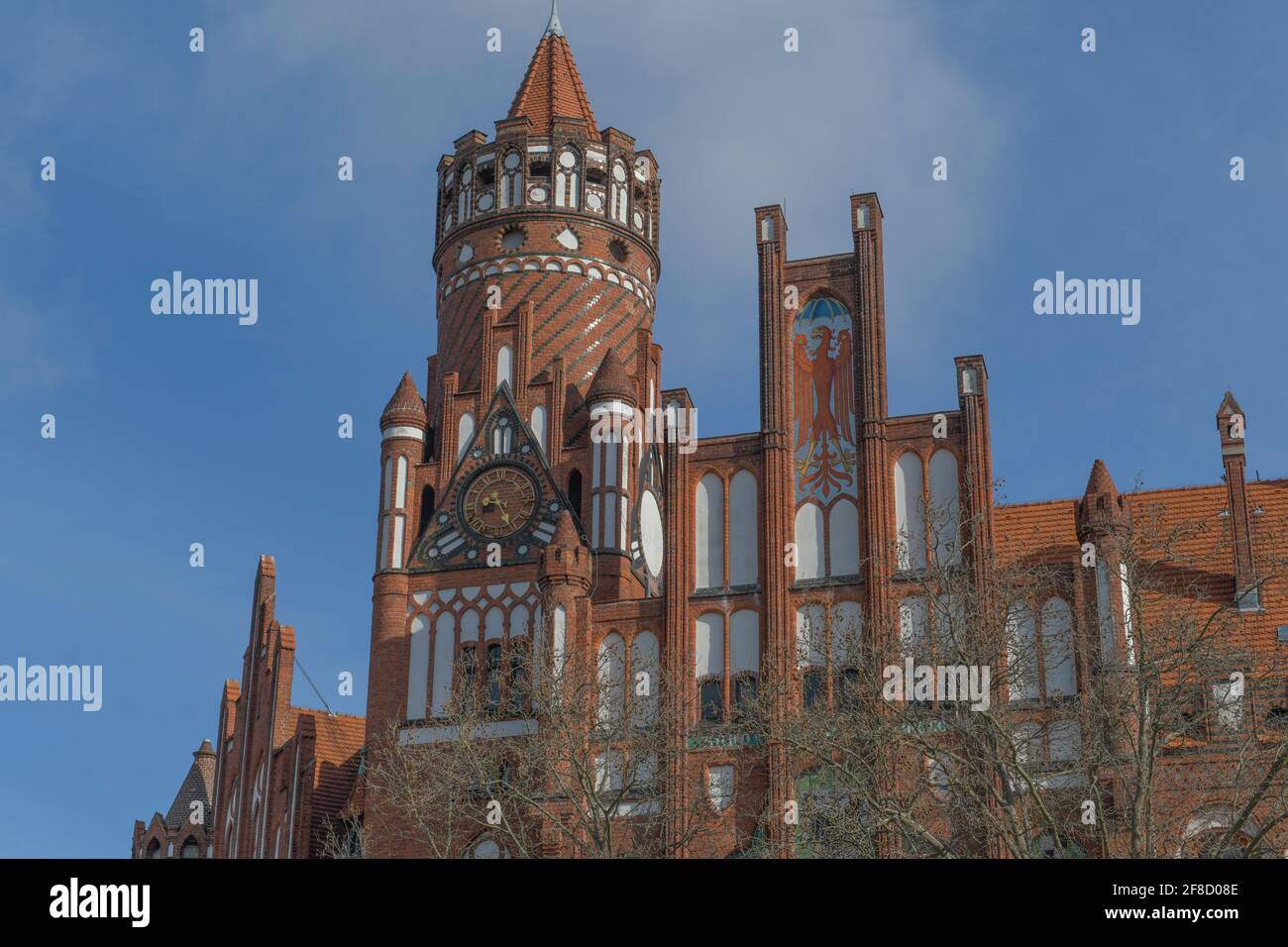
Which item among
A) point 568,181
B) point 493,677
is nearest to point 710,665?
point 493,677

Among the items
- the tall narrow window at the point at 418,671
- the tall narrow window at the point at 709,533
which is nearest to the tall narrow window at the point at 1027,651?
the tall narrow window at the point at 709,533

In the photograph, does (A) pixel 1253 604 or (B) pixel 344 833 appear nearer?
(A) pixel 1253 604

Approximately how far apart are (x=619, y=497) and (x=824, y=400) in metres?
5.30

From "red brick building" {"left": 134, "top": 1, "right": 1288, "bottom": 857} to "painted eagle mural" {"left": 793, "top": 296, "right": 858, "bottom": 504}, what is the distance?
0.15 ft

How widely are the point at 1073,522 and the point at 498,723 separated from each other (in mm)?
12163

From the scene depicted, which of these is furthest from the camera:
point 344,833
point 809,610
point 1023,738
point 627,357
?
point 627,357

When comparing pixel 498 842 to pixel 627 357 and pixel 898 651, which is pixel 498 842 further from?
pixel 627 357

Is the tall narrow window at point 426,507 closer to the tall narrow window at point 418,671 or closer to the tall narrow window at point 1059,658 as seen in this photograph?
the tall narrow window at point 418,671

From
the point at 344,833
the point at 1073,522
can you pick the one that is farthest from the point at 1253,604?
the point at 344,833

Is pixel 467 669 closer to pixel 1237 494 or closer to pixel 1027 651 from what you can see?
pixel 1027 651

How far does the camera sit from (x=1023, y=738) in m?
27.8

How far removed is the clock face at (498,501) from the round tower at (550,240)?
2969 millimetres

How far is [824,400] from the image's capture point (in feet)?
114

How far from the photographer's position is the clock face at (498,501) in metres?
37.6
